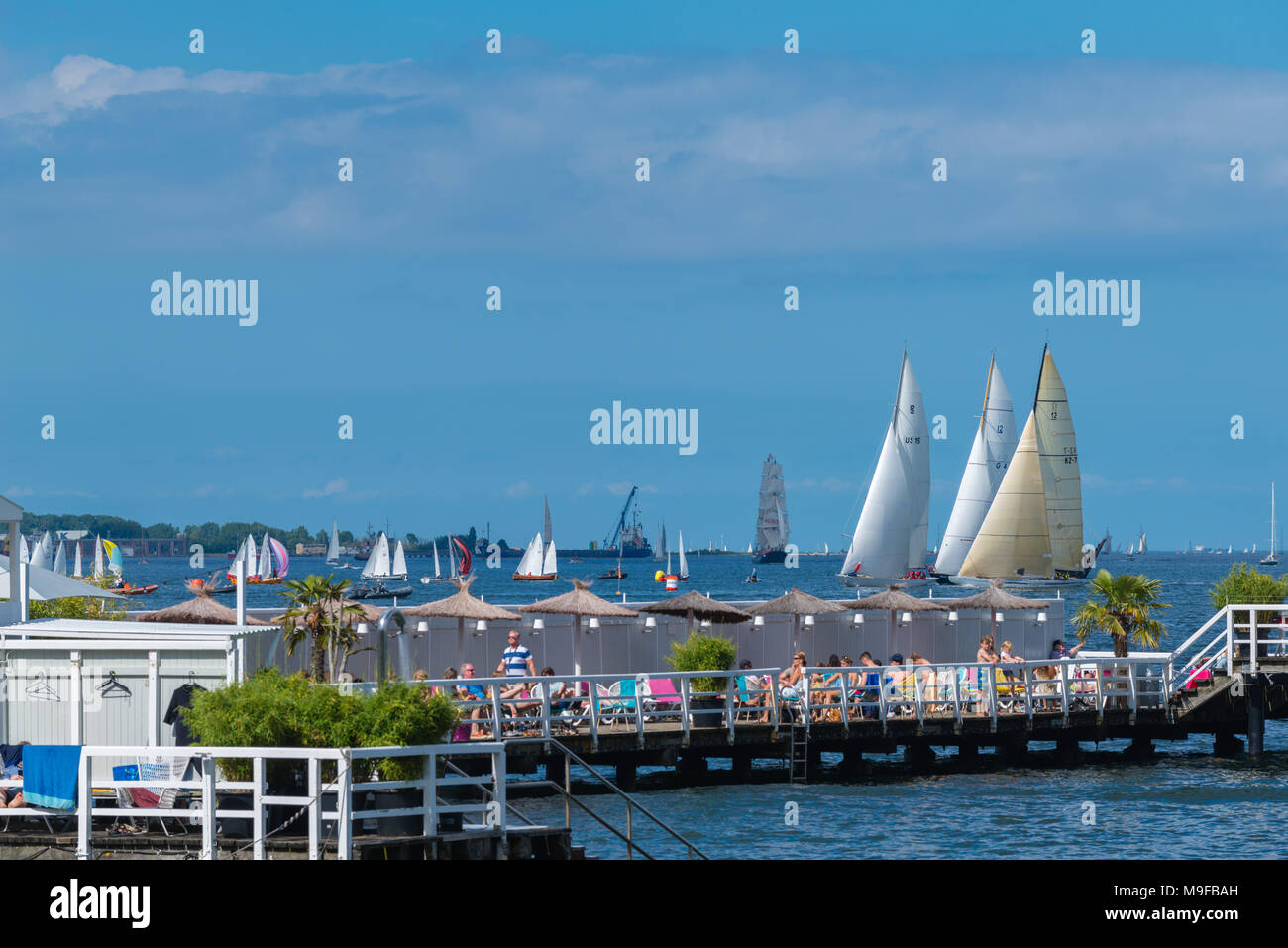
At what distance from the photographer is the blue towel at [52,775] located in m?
16.1

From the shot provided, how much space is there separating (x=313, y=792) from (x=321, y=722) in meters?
0.93

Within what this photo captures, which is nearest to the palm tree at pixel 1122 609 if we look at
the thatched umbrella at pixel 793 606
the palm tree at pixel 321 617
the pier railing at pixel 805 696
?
the pier railing at pixel 805 696

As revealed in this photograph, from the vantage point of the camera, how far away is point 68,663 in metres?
20.5

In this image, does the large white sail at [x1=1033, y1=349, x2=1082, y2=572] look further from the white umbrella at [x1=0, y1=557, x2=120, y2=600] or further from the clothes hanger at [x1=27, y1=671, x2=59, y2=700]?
the clothes hanger at [x1=27, y1=671, x2=59, y2=700]

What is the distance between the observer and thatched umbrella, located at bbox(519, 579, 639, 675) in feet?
101

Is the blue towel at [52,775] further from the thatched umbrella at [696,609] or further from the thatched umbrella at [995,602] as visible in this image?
the thatched umbrella at [995,602]

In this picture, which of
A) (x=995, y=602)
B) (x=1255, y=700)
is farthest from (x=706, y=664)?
(x=1255, y=700)

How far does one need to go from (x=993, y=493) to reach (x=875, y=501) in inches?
336

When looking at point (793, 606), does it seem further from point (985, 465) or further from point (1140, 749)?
point (985, 465)

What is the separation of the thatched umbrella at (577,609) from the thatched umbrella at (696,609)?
0.62 metres

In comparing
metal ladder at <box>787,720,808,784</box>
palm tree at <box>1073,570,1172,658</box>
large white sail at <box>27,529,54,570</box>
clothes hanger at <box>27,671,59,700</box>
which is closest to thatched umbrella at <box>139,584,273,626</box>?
clothes hanger at <box>27,671,59,700</box>

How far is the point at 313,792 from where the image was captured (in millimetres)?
14289
